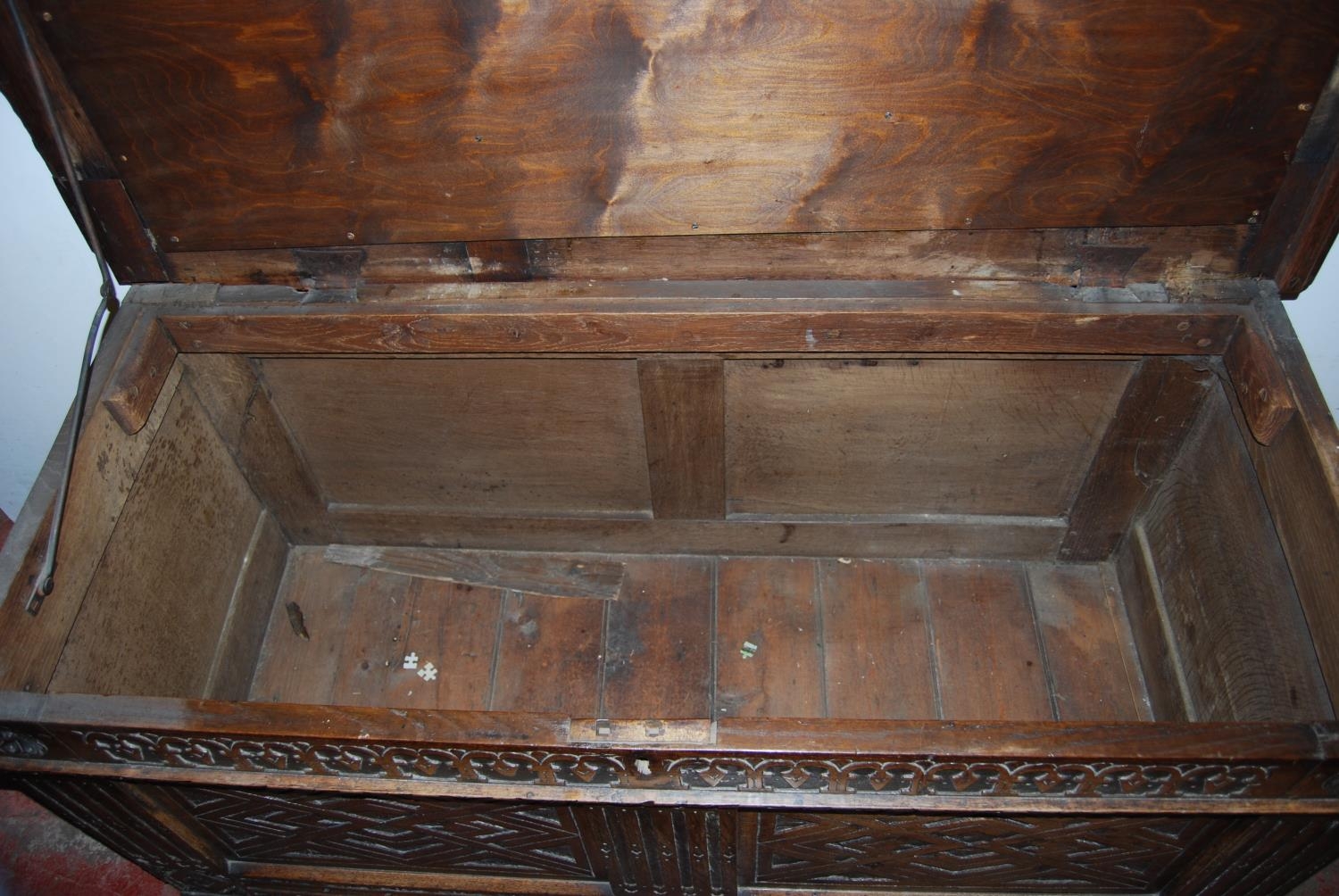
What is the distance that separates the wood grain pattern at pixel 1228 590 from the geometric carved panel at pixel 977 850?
31cm

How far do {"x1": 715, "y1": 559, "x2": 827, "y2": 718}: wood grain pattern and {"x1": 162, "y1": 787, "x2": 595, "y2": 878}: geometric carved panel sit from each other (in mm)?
496

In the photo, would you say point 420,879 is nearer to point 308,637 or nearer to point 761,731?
point 308,637

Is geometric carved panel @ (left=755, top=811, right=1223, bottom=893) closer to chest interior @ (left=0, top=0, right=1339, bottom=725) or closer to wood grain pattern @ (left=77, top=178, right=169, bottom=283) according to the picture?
chest interior @ (left=0, top=0, right=1339, bottom=725)

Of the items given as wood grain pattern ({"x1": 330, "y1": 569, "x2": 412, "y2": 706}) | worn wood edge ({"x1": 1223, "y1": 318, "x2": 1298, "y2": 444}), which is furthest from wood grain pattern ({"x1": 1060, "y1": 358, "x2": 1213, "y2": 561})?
wood grain pattern ({"x1": 330, "y1": 569, "x2": 412, "y2": 706})

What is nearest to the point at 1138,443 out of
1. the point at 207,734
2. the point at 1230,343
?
the point at 1230,343

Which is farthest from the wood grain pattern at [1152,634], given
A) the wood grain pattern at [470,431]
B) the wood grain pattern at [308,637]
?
the wood grain pattern at [308,637]

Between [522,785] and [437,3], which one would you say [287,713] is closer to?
[522,785]

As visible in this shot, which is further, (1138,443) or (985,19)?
(1138,443)

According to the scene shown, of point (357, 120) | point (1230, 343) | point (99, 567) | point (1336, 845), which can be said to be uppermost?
point (357, 120)

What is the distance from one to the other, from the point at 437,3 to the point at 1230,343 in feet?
4.55

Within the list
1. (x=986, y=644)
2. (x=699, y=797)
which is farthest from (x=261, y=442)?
(x=986, y=644)

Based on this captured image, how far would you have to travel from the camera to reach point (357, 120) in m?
1.68

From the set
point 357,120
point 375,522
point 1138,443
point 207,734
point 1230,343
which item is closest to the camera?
point 207,734

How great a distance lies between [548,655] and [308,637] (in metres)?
Result: 0.52
